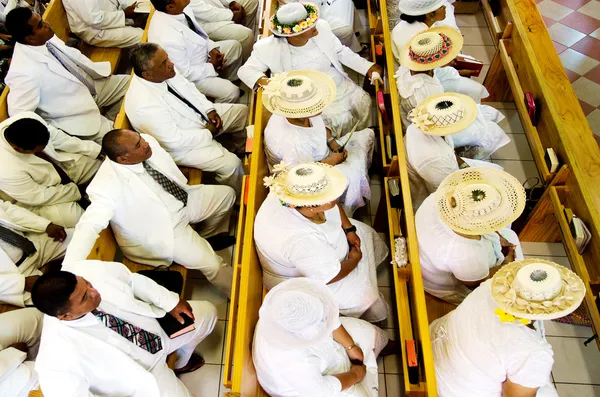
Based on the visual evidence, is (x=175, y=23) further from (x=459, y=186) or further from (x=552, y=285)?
(x=552, y=285)

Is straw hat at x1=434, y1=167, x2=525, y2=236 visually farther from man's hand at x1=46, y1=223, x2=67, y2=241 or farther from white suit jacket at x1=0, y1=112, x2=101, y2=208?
white suit jacket at x1=0, y1=112, x2=101, y2=208

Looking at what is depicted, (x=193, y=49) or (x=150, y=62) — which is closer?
(x=150, y=62)

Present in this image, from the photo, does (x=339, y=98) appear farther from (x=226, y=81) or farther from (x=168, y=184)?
(x=168, y=184)

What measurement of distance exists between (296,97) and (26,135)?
6.23 ft

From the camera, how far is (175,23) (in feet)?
13.2

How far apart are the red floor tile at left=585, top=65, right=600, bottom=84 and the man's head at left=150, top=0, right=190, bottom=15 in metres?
3.88

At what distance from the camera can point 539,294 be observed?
187 cm

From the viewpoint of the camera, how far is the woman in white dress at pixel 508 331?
1.87 metres

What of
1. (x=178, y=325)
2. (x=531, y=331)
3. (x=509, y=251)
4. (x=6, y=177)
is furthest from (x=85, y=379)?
(x=509, y=251)

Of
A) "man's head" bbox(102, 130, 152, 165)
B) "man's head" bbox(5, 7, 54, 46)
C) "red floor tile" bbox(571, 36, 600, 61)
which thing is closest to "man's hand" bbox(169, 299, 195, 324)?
"man's head" bbox(102, 130, 152, 165)

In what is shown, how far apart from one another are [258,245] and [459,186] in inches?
44.8

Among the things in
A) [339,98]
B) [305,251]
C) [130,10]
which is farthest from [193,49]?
[305,251]

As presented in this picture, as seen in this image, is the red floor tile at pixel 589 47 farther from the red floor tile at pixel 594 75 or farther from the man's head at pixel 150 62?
the man's head at pixel 150 62

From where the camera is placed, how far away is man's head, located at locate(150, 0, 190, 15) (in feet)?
12.8
